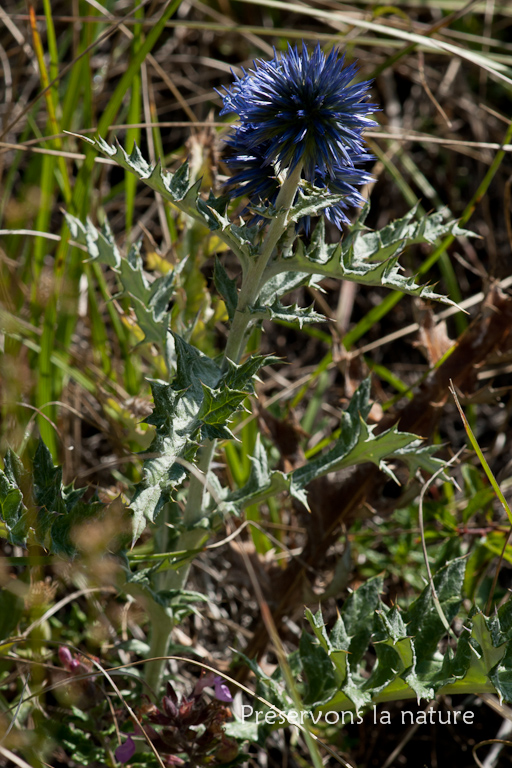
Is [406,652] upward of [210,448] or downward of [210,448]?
downward

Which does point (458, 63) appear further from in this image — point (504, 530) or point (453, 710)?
point (453, 710)

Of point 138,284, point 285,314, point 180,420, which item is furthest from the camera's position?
point 138,284

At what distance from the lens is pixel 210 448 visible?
1591mm

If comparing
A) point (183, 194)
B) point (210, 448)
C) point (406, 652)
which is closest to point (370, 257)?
point (183, 194)

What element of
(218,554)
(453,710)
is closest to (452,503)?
(453,710)

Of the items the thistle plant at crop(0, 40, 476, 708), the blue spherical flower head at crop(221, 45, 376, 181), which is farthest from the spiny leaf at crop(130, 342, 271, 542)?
the blue spherical flower head at crop(221, 45, 376, 181)

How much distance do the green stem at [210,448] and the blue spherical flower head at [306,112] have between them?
0.17ft

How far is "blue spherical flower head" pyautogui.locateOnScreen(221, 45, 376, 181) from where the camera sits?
1.34 m

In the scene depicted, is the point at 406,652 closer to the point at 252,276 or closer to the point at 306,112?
the point at 252,276

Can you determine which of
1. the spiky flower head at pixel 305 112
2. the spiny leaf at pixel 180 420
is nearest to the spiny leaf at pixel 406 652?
the spiny leaf at pixel 180 420

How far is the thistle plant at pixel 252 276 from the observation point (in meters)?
1.31

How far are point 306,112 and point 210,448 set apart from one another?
75 cm

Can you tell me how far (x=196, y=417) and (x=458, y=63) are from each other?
10.6 feet

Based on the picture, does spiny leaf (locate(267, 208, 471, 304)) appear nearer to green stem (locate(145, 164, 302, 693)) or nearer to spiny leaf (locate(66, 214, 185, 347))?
green stem (locate(145, 164, 302, 693))
